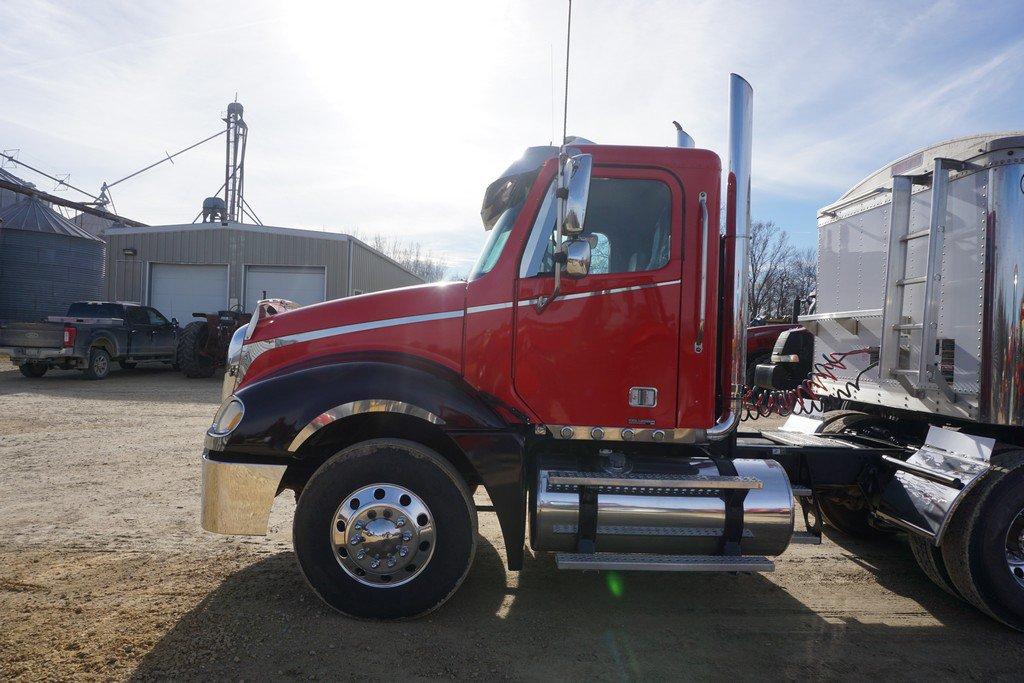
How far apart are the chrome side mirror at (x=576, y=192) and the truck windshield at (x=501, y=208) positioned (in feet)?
1.66

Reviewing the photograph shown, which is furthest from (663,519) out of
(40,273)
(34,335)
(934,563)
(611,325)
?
(40,273)

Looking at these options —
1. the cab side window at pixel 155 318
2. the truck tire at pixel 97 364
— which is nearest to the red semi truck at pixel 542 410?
the truck tire at pixel 97 364

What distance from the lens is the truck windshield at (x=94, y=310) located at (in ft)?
52.5

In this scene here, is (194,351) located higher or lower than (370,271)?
lower

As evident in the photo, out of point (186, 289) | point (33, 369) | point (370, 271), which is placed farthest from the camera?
point (370, 271)

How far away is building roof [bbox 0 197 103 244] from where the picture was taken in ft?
83.8

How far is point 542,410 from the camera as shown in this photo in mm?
3633

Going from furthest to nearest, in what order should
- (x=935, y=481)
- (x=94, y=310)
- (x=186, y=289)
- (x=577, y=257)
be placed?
(x=186, y=289)
(x=94, y=310)
(x=935, y=481)
(x=577, y=257)

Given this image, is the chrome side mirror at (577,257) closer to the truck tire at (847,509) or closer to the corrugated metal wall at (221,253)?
the truck tire at (847,509)

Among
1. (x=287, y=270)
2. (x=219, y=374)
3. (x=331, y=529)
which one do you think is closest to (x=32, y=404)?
(x=219, y=374)

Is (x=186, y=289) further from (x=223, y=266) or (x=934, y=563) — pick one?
(x=934, y=563)

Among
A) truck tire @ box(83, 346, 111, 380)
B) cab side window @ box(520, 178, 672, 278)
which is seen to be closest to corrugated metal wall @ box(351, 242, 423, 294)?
truck tire @ box(83, 346, 111, 380)

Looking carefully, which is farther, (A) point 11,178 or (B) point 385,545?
(A) point 11,178

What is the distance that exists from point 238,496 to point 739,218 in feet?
10.6
